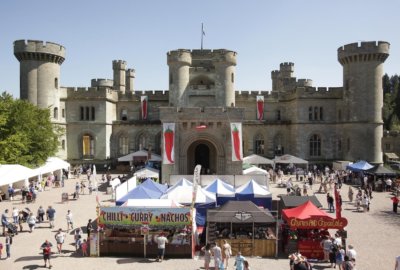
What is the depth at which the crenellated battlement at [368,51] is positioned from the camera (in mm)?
41625

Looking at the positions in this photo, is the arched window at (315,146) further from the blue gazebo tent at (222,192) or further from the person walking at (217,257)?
the person walking at (217,257)

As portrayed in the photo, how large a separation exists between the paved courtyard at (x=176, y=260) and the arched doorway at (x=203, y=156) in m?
12.7

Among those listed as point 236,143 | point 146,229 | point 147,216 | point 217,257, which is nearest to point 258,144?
point 236,143

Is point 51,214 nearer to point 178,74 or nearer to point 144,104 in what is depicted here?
point 178,74

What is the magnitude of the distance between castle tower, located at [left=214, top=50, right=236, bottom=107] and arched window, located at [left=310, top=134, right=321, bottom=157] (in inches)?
422

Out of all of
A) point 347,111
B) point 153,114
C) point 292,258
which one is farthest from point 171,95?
point 292,258

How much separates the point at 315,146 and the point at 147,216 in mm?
33243

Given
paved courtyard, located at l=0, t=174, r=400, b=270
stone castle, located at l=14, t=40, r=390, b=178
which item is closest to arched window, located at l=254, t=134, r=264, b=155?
stone castle, located at l=14, t=40, r=390, b=178

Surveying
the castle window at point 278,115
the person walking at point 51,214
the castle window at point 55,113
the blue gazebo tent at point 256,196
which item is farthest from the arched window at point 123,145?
the blue gazebo tent at point 256,196

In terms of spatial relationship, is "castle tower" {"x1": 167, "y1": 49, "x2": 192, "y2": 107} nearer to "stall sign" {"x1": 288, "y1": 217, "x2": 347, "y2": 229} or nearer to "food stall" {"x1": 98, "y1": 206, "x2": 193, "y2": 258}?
"food stall" {"x1": 98, "y1": 206, "x2": 193, "y2": 258}

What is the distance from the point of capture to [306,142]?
4528cm

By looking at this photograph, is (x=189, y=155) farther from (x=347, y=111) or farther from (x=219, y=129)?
(x=347, y=111)

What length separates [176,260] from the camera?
15914 millimetres

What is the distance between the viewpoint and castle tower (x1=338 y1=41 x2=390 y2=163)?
137 ft
